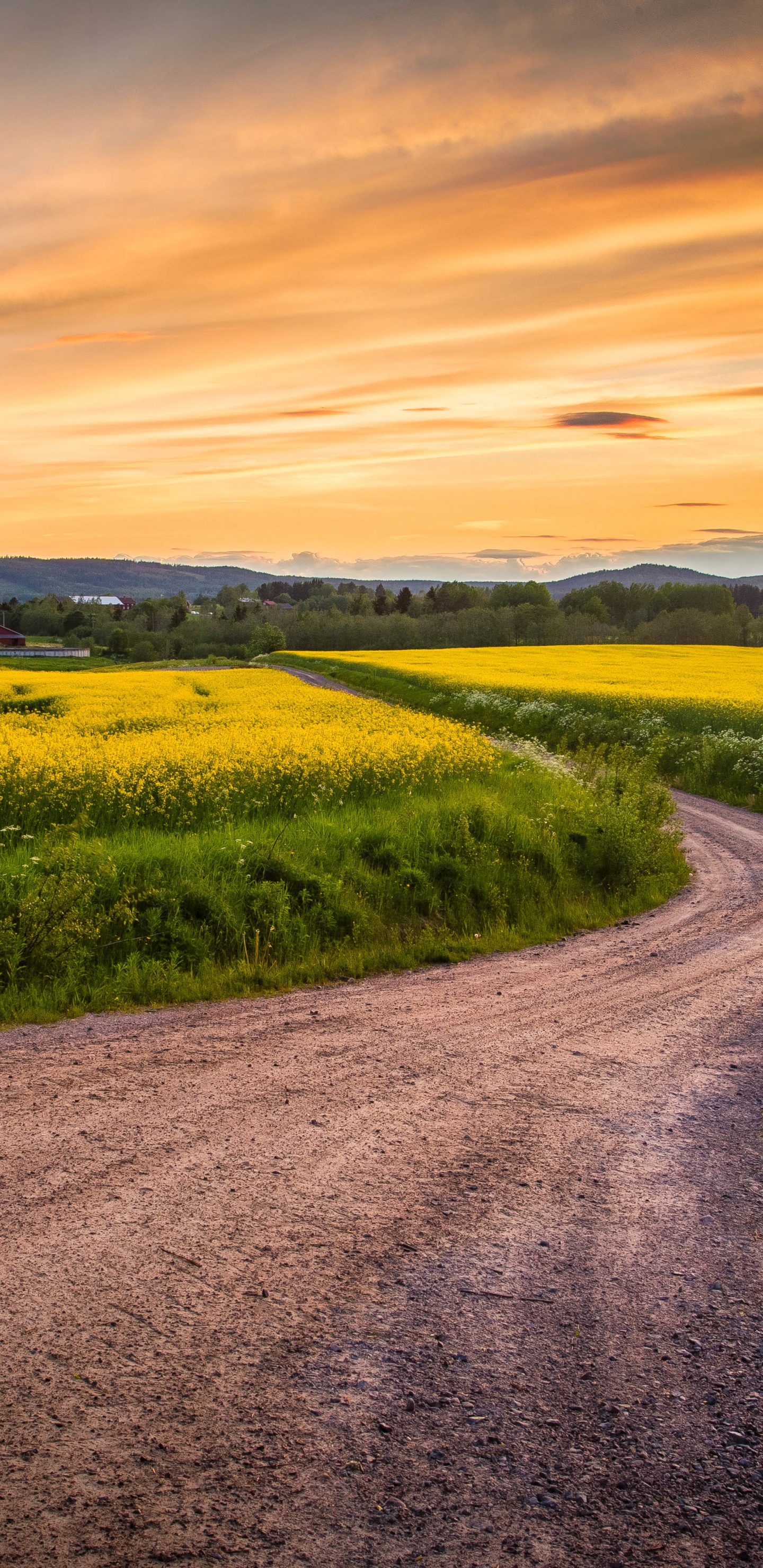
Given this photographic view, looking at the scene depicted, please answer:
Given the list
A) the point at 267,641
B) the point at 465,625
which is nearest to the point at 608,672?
the point at 465,625

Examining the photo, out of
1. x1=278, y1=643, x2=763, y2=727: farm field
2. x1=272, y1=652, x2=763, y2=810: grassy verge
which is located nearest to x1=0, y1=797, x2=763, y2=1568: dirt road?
x1=272, y1=652, x2=763, y2=810: grassy verge

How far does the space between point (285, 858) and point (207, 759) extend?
5.65 meters

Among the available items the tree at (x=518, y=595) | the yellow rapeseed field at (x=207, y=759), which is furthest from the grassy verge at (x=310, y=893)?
the tree at (x=518, y=595)

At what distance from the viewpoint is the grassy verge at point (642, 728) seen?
2272 cm

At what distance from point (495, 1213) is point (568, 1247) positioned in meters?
0.45

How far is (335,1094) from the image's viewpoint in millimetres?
6469

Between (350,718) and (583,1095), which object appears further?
(350,718)

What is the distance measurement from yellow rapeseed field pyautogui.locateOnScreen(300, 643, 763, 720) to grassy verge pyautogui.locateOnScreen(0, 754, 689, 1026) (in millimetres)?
17103

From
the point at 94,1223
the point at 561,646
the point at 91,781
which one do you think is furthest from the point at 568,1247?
the point at 561,646

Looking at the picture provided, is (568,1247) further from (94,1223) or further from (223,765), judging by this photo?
(223,765)

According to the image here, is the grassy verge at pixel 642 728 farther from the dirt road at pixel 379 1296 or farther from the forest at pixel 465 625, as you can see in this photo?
the forest at pixel 465 625

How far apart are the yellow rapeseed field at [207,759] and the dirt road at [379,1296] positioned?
6323 millimetres

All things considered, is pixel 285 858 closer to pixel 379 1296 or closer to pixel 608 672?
pixel 379 1296

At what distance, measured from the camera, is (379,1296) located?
14.3 ft
